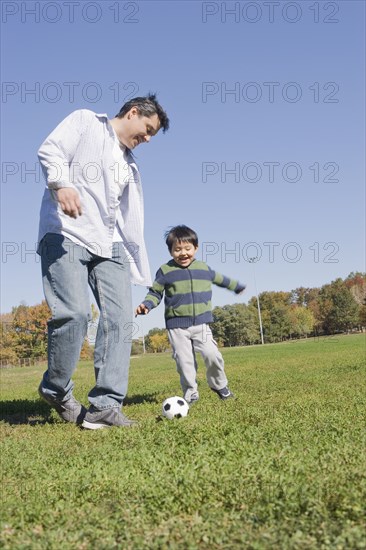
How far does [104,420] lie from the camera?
16.1 feet

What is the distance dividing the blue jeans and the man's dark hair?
1.22m

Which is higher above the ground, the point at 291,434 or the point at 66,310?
the point at 66,310

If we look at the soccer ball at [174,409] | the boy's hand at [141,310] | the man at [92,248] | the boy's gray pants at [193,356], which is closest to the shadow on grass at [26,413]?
the man at [92,248]

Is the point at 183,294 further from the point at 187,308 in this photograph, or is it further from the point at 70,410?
the point at 70,410

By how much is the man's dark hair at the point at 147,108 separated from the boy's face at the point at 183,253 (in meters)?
2.05

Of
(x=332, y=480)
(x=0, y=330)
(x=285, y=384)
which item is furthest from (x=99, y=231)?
(x=0, y=330)

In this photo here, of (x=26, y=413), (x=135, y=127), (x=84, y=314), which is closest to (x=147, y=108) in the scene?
(x=135, y=127)

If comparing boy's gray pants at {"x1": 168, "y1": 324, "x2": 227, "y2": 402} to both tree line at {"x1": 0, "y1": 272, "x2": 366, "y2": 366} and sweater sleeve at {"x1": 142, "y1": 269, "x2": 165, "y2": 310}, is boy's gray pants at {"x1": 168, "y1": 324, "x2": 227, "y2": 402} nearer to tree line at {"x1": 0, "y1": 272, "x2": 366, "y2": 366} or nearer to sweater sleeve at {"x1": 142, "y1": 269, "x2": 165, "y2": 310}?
sweater sleeve at {"x1": 142, "y1": 269, "x2": 165, "y2": 310}

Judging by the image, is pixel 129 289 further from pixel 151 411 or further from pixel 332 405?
pixel 332 405

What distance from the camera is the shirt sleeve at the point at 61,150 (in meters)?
4.60

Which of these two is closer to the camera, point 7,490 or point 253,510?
point 253,510

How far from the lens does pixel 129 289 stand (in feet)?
17.4

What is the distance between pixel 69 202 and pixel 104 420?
6.16ft

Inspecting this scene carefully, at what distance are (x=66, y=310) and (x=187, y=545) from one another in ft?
9.52
